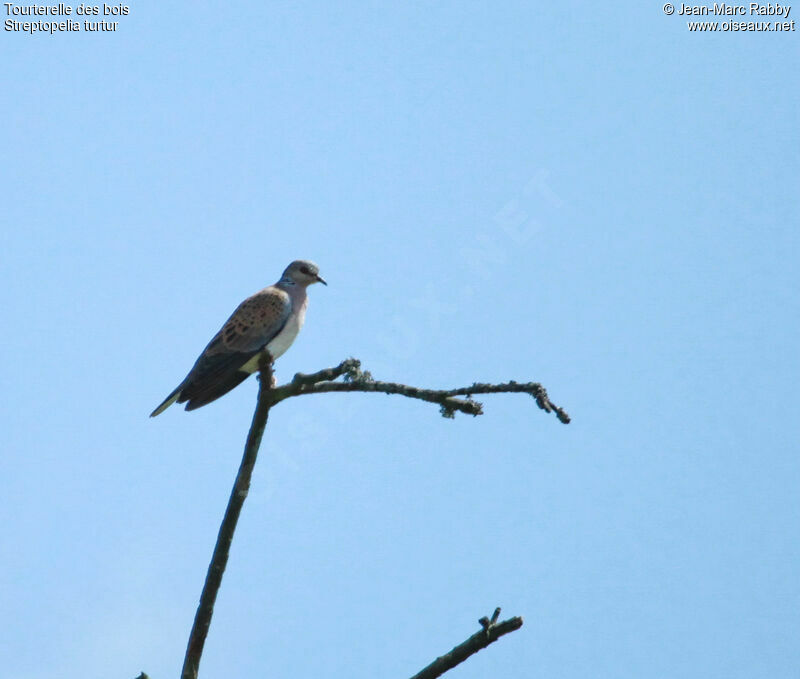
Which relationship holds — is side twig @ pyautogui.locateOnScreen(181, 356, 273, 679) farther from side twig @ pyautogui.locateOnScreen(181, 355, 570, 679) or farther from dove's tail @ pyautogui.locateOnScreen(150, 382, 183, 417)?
dove's tail @ pyautogui.locateOnScreen(150, 382, 183, 417)

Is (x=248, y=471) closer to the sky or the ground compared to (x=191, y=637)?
closer to the sky

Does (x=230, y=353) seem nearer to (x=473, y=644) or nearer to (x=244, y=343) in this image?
(x=244, y=343)

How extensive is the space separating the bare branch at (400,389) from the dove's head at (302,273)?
10.6ft

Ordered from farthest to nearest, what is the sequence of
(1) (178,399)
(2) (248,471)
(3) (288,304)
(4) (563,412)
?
(3) (288,304), (1) (178,399), (2) (248,471), (4) (563,412)

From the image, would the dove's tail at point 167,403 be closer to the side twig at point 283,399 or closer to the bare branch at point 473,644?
the side twig at point 283,399

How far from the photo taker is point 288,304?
24.9ft

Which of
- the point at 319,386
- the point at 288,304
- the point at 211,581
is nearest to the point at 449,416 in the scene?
the point at 319,386

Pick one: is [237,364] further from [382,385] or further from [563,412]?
[563,412]

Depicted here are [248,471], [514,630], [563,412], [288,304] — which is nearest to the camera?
[514,630]

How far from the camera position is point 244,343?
7105mm

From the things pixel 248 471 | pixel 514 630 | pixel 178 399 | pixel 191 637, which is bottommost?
pixel 191 637

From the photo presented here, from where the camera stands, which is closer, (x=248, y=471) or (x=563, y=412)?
(x=563, y=412)

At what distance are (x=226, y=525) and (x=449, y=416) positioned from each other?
100 cm

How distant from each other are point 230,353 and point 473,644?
11.5 feet
